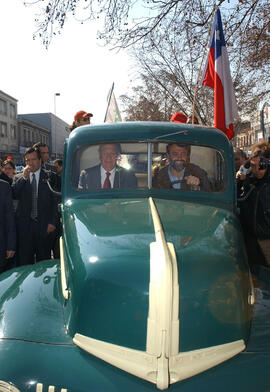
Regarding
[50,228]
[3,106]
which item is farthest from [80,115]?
[3,106]

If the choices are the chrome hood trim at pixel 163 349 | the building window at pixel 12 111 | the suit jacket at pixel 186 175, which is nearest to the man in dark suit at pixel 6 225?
the suit jacket at pixel 186 175

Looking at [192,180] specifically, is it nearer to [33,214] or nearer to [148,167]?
[148,167]

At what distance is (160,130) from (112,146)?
460 mm

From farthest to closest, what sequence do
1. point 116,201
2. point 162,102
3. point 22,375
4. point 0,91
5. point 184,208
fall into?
point 0,91 → point 162,102 → point 116,201 → point 184,208 → point 22,375

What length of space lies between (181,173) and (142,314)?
1562mm

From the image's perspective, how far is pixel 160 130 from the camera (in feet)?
10.3

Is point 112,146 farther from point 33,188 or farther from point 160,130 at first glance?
point 33,188

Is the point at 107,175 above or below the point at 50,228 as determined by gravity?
above

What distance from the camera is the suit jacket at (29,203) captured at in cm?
474

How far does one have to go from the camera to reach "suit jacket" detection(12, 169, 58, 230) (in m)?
4.74

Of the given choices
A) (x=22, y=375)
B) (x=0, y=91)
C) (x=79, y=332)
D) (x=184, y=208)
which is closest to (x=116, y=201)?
(x=184, y=208)

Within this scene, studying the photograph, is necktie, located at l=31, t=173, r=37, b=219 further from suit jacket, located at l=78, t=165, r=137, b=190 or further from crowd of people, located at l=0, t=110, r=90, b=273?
suit jacket, located at l=78, t=165, r=137, b=190

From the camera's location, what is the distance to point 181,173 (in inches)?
122

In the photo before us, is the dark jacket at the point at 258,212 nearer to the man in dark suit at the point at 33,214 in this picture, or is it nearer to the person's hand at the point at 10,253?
the man in dark suit at the point at 33,214
